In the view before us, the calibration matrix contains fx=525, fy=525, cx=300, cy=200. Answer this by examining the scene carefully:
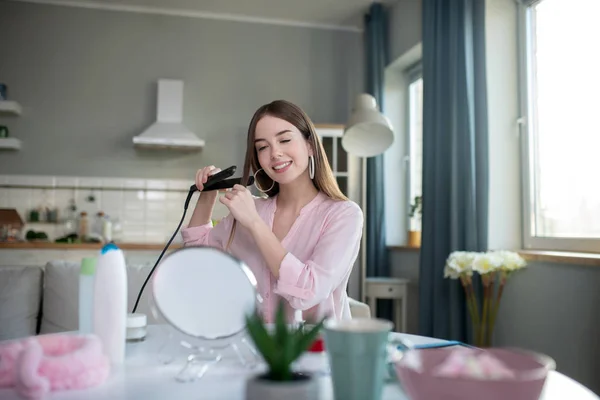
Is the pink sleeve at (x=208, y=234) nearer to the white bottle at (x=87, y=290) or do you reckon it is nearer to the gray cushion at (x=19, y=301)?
the white bottle at (x=87, y=290)

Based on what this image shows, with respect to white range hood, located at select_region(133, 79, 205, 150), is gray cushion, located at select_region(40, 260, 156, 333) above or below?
below

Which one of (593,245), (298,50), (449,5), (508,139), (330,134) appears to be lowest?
(593,245)

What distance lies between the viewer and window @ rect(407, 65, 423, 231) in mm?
4324

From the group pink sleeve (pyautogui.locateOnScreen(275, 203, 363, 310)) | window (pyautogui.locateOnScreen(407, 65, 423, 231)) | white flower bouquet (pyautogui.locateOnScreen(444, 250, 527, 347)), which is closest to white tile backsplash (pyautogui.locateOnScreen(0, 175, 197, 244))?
window (pyautogui.locateOnScreen(407, 65, 423, 231))

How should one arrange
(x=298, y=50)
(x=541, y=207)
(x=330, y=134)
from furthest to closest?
(x=298, y=50)
(x=330, y=134)
(x=541, y=207)

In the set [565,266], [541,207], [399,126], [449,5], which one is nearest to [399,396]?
[565,266]

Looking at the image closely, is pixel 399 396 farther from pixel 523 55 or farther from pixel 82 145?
pixel 82 145

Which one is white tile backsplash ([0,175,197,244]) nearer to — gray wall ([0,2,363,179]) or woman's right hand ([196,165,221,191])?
gray wall ([0,2,363,179])

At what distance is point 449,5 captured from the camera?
10.3 ft

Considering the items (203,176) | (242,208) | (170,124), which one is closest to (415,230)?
(170,124)

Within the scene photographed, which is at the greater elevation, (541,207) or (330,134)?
(330,134)

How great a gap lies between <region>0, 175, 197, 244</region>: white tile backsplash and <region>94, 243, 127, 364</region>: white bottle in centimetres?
365

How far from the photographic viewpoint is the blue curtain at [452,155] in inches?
110

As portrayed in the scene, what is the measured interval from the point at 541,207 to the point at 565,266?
0.56 meters
